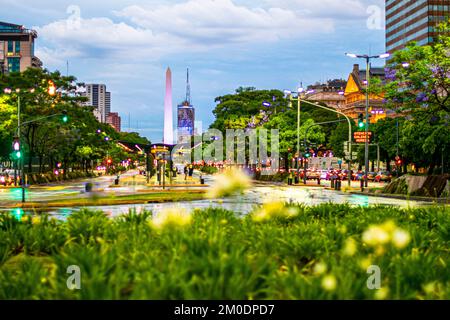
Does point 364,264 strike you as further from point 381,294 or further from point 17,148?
point 17,148

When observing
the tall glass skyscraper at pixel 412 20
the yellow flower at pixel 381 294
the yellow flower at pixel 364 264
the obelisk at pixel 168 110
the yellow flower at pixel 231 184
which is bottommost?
the yellow flower at pixel 381 294

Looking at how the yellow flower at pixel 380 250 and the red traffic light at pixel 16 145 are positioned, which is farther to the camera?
the red traffic light at pixel 16 145

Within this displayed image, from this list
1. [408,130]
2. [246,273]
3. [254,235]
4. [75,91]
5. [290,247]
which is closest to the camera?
[246,273]

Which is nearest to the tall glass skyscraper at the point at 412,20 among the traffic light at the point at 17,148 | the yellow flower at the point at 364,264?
the traffic light at the point at 17,148

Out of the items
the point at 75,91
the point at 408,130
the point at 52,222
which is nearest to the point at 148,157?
the point at 75,91

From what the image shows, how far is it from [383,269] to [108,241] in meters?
4.20

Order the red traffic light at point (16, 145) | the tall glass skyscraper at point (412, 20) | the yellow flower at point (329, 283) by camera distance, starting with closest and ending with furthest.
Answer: the yellow flower at point (329, 283) < the red traffic light at point (16, 145) < the tall glass skyscraper at point (412, 20)

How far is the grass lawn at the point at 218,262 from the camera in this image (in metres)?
6.02

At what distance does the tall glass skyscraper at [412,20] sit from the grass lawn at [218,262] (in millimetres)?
137151

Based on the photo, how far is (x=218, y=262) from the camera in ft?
20.9

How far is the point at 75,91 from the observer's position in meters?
80.2

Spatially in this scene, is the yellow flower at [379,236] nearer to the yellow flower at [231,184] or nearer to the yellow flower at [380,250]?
the yellow flower at [380,250]

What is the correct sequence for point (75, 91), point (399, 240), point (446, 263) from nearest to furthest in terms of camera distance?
1. point (399, 240)
2. point (446, 263)
3. point (75, 91)
